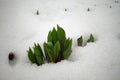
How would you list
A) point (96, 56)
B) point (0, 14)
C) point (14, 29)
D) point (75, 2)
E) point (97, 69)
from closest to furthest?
point (97, 69) < point (96, 56) < point (14, 29) < point (0, 14) < point (75, 2)

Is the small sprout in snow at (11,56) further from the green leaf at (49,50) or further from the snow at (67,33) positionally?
the green leaf at (49,50)

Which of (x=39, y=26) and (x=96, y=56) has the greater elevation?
(x=39, y=26)

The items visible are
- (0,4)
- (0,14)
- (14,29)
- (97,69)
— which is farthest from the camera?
(0,4)

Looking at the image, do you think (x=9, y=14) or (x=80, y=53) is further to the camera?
(x=9, y=14)

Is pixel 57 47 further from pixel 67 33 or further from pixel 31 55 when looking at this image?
Result: pixel 67 33

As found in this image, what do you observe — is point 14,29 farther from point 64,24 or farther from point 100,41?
point 100,41

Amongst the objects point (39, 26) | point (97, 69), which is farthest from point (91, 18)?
point (97, 69)

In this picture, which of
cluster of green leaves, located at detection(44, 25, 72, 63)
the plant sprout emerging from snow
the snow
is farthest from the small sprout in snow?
cluster of green leaves, located at detection(44, 25, 72, 63)

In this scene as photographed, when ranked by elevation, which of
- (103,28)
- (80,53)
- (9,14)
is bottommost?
(80,53)
